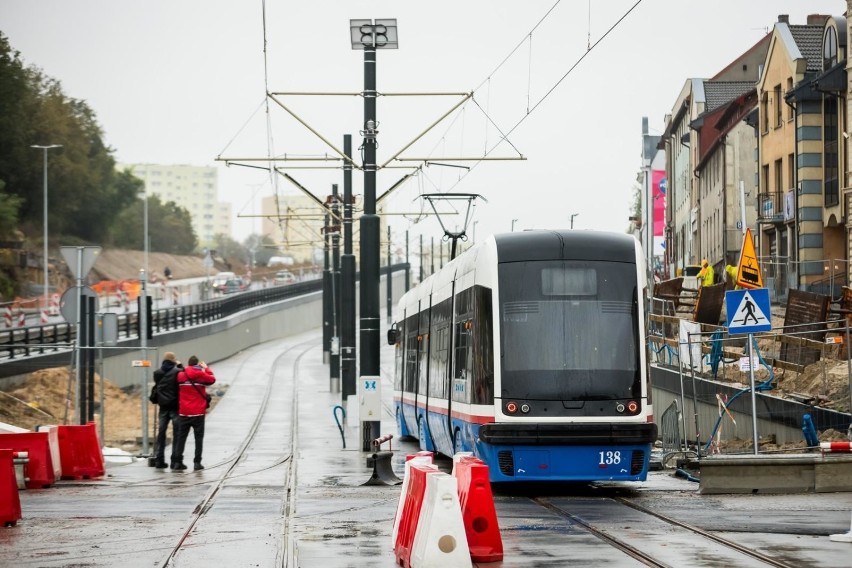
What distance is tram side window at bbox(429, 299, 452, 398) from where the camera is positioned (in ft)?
69.0

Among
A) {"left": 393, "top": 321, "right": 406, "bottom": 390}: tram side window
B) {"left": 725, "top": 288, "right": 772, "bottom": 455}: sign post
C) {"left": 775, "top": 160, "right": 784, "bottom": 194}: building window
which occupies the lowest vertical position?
{"left": 393, "top": 321, "right": 406, "bottom": 390}: tram side window

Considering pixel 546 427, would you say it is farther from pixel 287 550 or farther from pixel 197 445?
pixel 197 445

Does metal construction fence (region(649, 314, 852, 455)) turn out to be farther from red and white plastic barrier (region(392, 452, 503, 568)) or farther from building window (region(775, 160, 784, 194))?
building window (region(775, 160, 784, 194))

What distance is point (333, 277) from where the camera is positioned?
55.0 meters

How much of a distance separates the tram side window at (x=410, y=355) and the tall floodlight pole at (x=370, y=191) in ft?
2.70

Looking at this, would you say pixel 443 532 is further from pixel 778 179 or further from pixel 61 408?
pixel 778 179

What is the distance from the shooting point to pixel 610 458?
17047mm

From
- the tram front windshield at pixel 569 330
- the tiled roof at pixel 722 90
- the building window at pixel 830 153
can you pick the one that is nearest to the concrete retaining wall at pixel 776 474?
the tram front windshield at pixel 569 330

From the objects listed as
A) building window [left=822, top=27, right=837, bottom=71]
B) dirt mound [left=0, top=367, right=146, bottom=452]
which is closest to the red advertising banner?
building window [left=822, top=27, right=837, bottom=71]

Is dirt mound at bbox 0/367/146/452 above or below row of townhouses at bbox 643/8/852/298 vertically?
below

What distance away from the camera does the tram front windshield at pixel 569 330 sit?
1727 centimetres

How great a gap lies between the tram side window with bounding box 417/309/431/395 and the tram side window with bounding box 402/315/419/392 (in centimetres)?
64

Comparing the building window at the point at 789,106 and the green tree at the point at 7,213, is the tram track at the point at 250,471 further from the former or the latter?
the green tree at the point at 7,213

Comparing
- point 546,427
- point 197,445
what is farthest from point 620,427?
point 197,445
